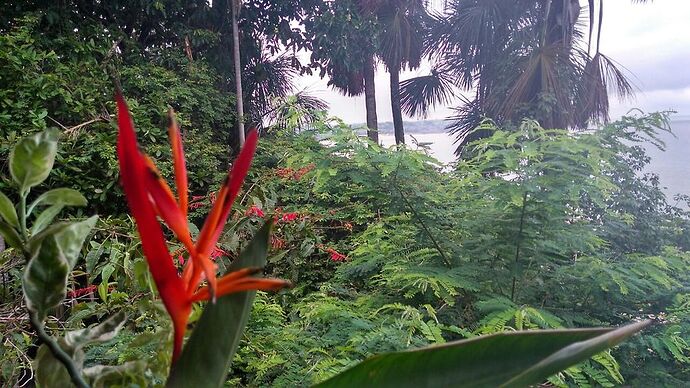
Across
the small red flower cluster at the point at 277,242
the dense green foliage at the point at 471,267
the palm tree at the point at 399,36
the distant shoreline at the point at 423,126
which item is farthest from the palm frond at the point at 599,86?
the small red flower cluster at the point at 277,242

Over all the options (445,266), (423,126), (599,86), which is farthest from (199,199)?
(599,86)

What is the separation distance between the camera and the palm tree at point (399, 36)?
4492 mm

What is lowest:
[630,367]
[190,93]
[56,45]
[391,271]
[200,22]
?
[630,367]

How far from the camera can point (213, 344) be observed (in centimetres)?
20

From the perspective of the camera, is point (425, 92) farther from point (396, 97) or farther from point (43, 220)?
point (43, 220)

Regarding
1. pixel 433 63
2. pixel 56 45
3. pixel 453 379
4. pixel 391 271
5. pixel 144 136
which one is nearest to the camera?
pixel 453 379

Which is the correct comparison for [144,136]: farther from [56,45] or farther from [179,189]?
[179,189]

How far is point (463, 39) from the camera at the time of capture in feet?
14.5

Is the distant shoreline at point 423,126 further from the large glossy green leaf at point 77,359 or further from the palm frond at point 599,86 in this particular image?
the large glossy green leaf at point 77,359

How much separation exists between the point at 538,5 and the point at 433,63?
4.44 ft

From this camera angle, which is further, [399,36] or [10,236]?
[399,36]

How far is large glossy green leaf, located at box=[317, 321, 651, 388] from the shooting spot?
18cm

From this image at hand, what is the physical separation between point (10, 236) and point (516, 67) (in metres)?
4.03

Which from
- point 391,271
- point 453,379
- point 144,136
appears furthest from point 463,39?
point 453,379
